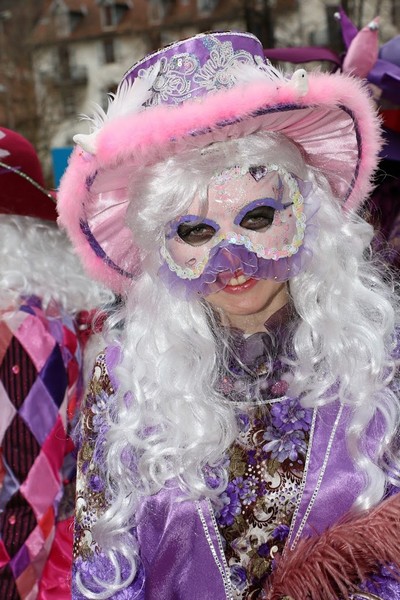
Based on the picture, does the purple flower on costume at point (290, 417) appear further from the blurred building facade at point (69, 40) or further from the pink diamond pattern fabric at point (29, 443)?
the blurred building facade at point (69, 40)

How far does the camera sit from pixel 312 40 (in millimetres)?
8555

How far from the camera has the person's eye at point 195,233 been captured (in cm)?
188

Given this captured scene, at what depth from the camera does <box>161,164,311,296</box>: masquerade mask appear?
6.05ft

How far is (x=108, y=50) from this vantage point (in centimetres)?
2494

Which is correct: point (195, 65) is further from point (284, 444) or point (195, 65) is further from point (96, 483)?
point (96, 483)

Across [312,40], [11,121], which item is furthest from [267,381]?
[11,121]

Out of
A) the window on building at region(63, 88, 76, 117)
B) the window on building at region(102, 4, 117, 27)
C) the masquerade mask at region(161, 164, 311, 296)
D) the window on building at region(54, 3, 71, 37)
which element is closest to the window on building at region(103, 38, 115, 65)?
the window on building at region(54, 3, 71, 37)

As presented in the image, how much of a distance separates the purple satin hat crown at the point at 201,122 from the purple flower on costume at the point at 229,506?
2.24ft

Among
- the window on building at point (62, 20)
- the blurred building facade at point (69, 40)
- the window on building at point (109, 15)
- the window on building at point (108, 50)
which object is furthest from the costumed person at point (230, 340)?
the window on building at point (109, 15)

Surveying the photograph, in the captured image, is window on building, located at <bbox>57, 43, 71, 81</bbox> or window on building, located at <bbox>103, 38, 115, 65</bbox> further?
window on building, located at <bbox>103, 38, 115, 65</bbox>

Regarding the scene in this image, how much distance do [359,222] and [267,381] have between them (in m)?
0.49

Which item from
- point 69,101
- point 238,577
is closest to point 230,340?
point 238,577

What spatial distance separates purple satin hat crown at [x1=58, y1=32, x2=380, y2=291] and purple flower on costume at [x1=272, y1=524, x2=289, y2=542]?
82cm

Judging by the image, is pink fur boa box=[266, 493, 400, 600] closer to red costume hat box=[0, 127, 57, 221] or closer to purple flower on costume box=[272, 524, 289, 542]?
purple flower on costume box=[272, 524, 289, 542]
